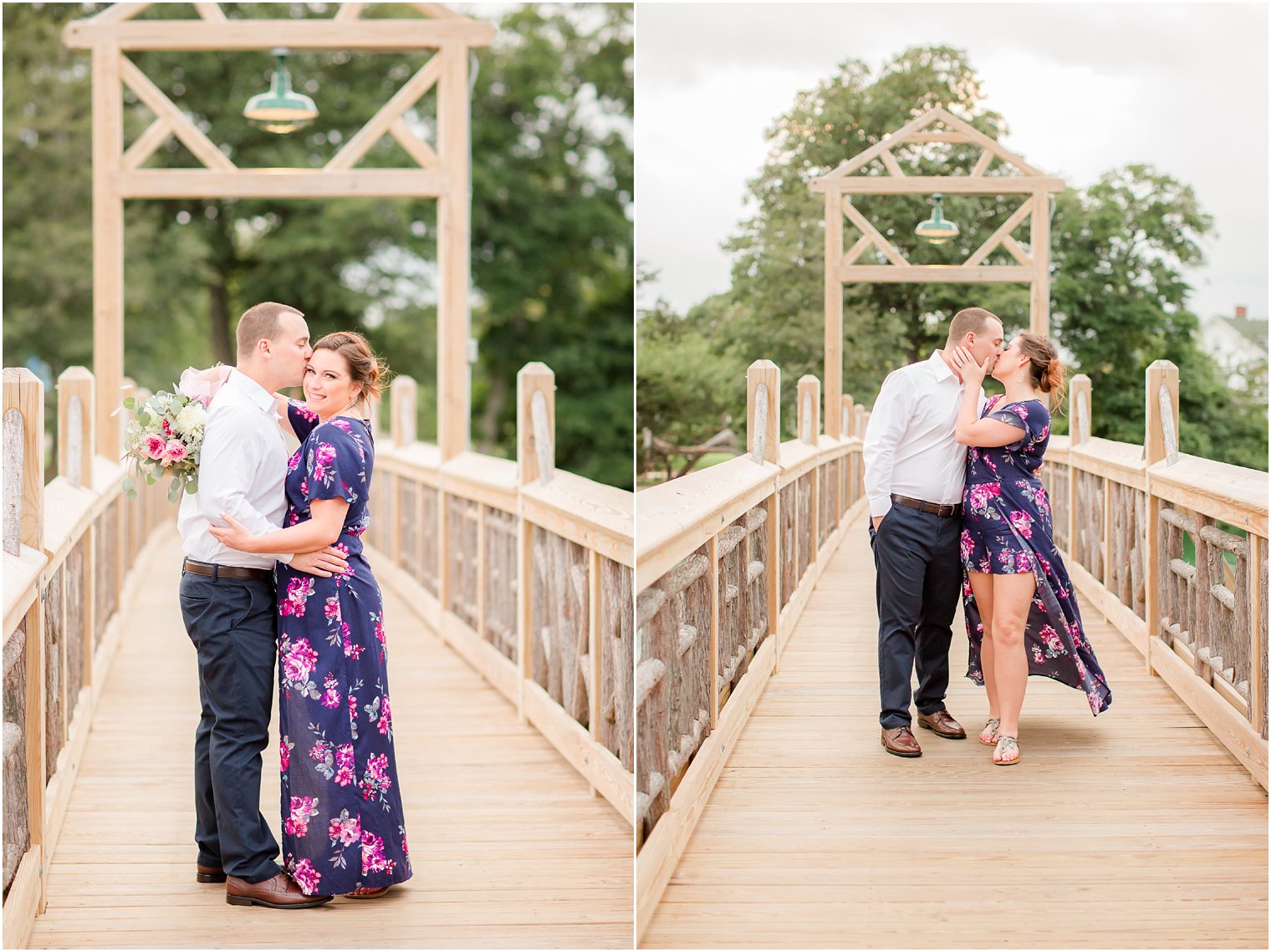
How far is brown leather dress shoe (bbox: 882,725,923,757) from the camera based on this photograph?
4.09 m

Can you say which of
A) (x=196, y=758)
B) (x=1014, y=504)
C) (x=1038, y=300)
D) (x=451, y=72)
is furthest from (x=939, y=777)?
(x=451, y=72)

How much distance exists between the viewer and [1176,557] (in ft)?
16.7

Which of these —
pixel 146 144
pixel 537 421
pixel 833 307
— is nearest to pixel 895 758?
pixel 833 307

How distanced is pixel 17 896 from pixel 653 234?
7.20 feet

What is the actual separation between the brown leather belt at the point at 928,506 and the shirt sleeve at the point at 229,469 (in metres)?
1.97


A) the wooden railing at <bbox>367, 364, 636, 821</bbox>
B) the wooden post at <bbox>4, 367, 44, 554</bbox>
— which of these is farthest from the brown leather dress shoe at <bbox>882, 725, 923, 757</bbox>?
the wooden post at <bbox>4, 367, 44, 554</bbox>

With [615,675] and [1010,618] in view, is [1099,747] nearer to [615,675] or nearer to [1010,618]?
[1010,618]

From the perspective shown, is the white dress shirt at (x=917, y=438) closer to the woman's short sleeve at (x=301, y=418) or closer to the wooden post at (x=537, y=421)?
the wooden post at (x=537, y=421)

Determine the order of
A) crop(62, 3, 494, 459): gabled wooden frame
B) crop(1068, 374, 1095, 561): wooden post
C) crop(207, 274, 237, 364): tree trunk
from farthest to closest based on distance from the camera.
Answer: crop(207, 274, 237, 364): tree trunk, crop(62, 3, 494, 459): gabled wooden frame, crop(1068, 374, 1095, 561): wooden post

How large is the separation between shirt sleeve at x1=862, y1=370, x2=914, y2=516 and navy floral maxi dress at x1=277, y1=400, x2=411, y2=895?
1.62 m

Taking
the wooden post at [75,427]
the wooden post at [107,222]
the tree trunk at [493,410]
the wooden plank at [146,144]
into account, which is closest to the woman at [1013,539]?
the wooden post at [75,427]

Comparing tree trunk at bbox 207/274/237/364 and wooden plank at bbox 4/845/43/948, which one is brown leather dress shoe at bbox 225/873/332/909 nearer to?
wooden plank at bbox 4/845/43/948

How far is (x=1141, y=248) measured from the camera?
14.6 ft

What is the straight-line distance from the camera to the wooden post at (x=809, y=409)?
15.4 ft
